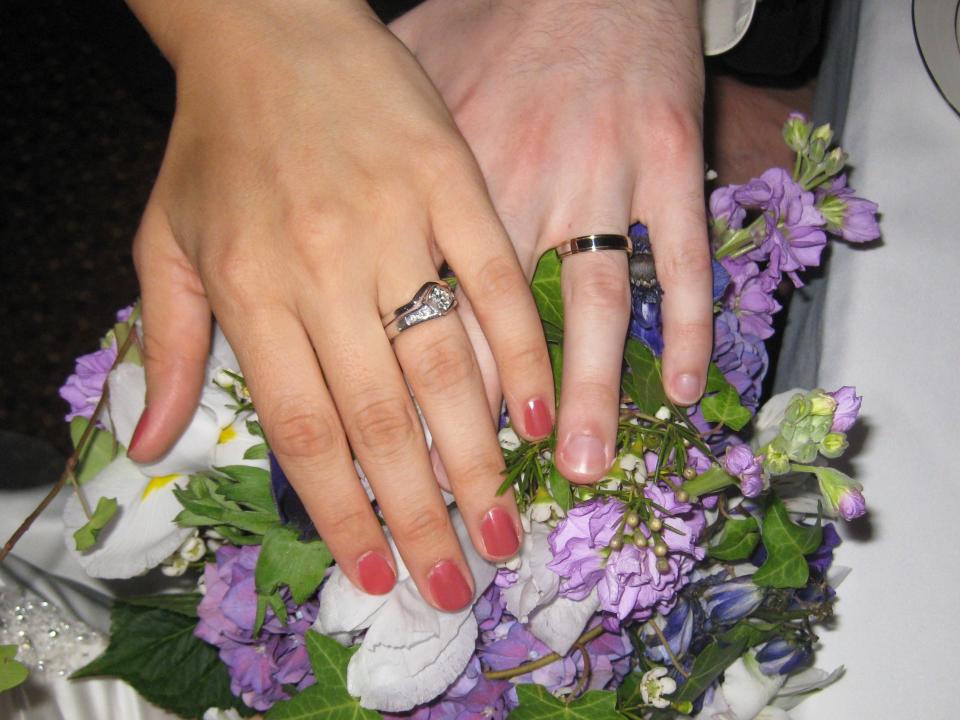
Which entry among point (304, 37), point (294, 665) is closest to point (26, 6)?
point (304, 37)

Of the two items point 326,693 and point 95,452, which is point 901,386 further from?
point 95,452

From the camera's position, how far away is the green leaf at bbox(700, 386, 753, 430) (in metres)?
0.52

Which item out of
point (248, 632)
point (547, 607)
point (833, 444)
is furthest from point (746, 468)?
point (248, 632)

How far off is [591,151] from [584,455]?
11.0 inches

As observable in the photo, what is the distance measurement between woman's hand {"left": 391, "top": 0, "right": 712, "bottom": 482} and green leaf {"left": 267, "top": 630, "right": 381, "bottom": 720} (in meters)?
0.19

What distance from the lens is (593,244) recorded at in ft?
2.04

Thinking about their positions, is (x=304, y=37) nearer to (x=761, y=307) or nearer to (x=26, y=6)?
(x=761, y=307)

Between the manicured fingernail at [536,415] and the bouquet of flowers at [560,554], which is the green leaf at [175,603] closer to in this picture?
the bouquet of flowers at [560,554]

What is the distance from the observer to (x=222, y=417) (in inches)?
23.6

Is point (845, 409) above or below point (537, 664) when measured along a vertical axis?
above

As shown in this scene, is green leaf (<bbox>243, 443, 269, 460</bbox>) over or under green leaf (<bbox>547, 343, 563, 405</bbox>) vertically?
over

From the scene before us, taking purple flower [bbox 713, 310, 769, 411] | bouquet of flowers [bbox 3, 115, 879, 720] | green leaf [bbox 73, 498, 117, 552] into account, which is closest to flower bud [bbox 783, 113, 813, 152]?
bouquet of flowers [bbox 3, 115, 879, 720]

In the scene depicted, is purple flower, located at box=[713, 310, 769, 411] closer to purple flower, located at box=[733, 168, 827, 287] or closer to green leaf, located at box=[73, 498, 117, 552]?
purple flower, located at box=[733, 168, 827, 287]

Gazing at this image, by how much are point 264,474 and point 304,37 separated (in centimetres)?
37
